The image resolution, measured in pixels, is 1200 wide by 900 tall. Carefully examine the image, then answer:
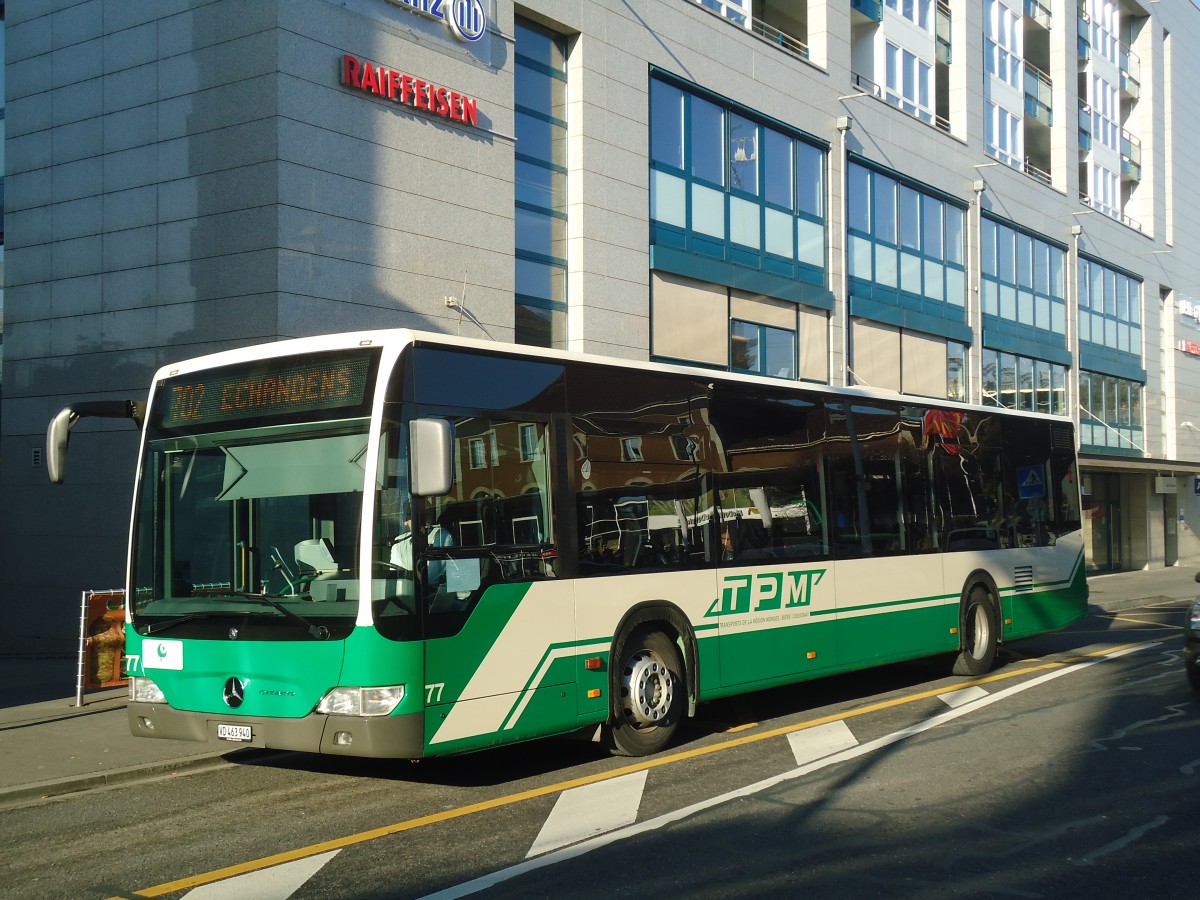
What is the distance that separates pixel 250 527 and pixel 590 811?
9.04ft

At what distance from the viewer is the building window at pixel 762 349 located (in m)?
23.7

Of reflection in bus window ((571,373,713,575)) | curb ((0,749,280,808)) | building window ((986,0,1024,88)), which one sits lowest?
curb ((0,749,280,808))

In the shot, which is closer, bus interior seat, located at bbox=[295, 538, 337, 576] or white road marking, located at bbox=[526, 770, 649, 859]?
white road marking, located at bbox=[526, 770, 649, 859]

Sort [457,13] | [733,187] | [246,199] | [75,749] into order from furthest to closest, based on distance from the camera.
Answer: [733,187] → [457,13] → [246,199] → [75,749]

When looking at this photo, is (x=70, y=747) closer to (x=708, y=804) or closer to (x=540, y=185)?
(x=708, y=804)

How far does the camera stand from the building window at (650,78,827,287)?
22.0 meters

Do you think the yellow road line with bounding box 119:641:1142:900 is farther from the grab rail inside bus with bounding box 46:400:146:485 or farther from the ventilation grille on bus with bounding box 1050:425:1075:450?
the ventilation grille on bus with bounding box 1050:425:1075:450

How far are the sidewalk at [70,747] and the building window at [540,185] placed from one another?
8402 mm

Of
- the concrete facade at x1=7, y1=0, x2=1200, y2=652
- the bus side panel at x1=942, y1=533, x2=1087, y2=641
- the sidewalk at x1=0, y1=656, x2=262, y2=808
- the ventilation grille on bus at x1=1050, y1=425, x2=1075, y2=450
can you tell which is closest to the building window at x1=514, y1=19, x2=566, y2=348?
the concrete facade at x1=7, y1=0, x2=1200, y2=652

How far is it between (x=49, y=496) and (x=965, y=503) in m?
12.1

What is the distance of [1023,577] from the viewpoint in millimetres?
15508

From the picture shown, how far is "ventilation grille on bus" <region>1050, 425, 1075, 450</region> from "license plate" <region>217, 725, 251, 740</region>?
11.9 m

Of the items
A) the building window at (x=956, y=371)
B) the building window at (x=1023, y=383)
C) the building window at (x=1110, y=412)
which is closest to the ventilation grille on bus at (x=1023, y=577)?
the building window at (x=956, y=371)

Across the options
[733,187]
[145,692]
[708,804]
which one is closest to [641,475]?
[708,804]
